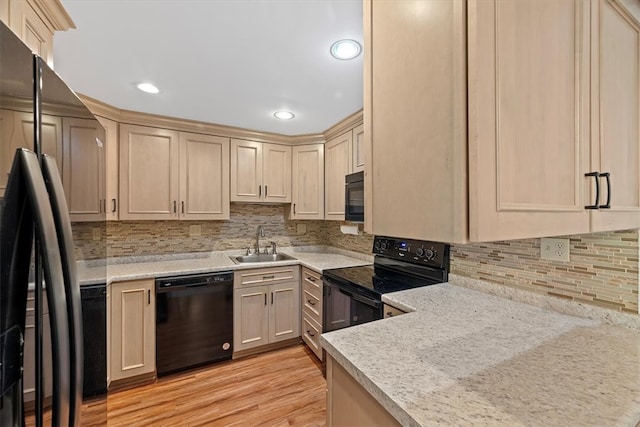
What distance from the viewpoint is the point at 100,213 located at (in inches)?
39.6

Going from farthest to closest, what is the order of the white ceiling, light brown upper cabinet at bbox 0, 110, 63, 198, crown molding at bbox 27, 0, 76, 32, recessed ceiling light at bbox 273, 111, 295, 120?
recessed ceiling light at bbox 273, 111, 295, 120, the white ceiling, crown molding at bbox 27, 0, 76, 32, light brown upper cabinet at bbox 0, 110, 63, 198

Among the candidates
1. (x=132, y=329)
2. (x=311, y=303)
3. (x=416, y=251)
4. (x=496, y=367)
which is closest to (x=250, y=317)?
(x=311, y=303)

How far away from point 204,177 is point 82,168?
6.82 ft

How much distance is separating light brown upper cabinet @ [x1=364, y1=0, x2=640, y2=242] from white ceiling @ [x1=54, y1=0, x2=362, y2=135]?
1.97 ft

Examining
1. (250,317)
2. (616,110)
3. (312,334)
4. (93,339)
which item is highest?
(616,110)

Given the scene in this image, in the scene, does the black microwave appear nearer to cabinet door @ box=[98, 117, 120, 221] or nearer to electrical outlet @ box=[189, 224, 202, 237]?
electrical outlet @ box=[189, 224, 202, 237]

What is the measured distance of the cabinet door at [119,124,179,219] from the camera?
2457mm

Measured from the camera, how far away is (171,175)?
2633 mm

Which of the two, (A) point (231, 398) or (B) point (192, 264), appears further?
(B) point (192, 264)

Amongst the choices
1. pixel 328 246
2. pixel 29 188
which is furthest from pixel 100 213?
pixel 328 246

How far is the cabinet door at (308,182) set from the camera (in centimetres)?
311

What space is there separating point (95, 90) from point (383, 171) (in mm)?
2363

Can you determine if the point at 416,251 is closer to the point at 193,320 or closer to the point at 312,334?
the point at 312,334

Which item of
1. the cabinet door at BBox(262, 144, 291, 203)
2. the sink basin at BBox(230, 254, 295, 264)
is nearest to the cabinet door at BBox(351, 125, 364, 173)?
the cabinet door at BBox(262, 144, 291, 203)
